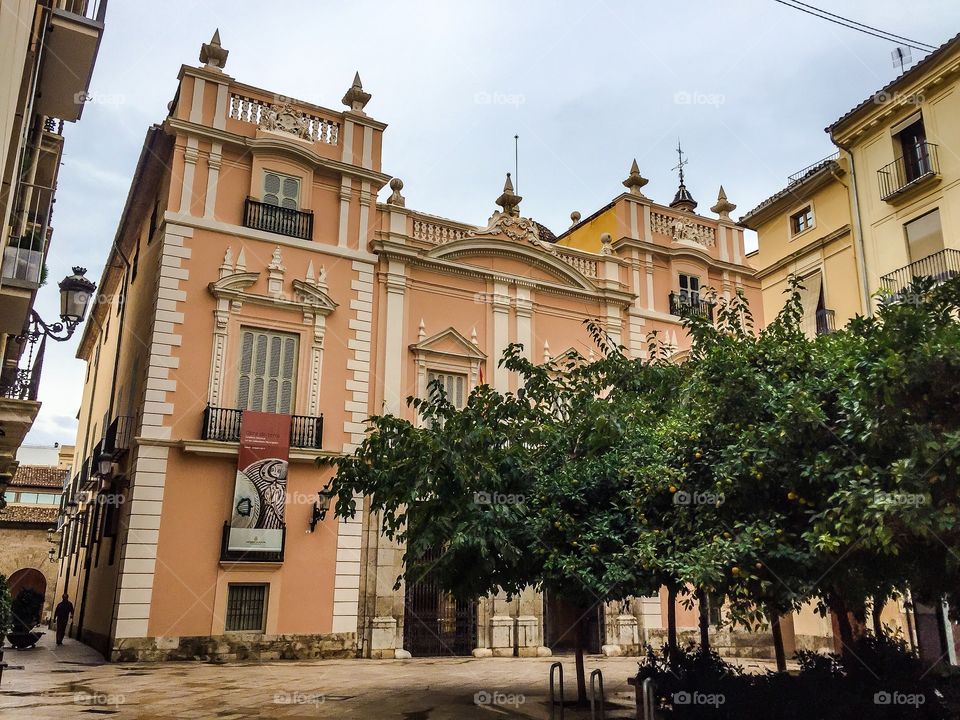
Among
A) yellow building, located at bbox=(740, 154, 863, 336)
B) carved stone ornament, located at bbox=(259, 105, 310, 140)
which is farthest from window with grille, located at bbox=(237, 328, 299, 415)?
yellow building, located at bbox=(740, 154, 863, 336)

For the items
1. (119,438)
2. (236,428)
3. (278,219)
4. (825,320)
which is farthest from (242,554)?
(825,320)

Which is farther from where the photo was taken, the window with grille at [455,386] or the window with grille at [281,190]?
the window with grille at [455,386]

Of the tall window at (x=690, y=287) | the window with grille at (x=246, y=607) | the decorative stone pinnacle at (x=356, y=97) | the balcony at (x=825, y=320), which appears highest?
the decorative stone pinnacle at (x=356, y=97)

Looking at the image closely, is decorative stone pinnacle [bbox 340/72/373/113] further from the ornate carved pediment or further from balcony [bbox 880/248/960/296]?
balcony [bbox 880/248/960/296]

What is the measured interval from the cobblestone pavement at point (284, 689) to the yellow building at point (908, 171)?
11.2 meters

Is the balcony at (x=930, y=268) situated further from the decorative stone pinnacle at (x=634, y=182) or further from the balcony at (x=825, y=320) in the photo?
the decorative stone pinnacle at (x=634, y=182)

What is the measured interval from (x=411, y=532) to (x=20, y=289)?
6255mm

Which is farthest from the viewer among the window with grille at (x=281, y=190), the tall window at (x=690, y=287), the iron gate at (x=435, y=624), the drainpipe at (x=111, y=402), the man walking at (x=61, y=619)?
the tall window at (x=690, y=287)

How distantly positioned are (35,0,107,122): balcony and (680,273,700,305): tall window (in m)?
18.0

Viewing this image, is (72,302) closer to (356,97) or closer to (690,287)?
(356,97)

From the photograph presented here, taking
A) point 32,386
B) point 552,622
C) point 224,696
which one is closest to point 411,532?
point 224,696

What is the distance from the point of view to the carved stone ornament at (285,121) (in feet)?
63.2

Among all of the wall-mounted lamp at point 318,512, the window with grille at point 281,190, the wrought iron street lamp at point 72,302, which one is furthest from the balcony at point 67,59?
the wall-mounted lamp at point 318,512

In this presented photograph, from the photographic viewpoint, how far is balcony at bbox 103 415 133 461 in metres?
18.0
